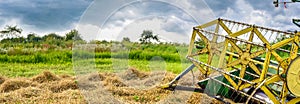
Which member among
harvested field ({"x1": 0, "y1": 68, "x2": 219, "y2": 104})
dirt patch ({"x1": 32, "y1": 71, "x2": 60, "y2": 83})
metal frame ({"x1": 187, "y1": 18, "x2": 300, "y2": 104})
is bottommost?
harvested field ({"x1": 0, "y1": 68, "x2": 219, "y2": 104})

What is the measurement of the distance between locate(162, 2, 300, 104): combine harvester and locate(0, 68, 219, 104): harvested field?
2.92 ft

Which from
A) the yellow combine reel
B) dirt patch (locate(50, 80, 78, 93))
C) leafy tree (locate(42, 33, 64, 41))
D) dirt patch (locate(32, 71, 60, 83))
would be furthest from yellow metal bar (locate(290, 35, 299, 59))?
leafy tree (locate(42, 33, 64, 41))

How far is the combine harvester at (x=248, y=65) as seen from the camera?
4156 millimetres

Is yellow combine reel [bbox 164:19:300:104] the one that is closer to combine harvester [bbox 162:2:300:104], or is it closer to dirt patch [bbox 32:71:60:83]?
combine harvester [bbox 162:2:300:104]

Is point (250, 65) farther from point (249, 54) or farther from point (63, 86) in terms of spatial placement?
point (63, 86)

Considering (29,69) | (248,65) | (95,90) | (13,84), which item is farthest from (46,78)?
(248,65)

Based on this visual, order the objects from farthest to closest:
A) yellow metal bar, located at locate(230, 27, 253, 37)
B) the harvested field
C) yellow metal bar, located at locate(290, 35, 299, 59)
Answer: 1. the harvested field
2. yellow metal bar, located at locate(230, 27, 253, 37)
3. yellow metal bar, located at locate(290, 35, 299, 59)

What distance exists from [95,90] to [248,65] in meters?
2.77

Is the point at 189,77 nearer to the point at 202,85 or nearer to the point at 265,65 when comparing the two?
the point at 202,85

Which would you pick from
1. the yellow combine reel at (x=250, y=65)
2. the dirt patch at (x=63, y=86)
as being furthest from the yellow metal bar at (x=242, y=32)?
the dirt patch at (x=63, y=86)

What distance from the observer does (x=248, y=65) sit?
17.3ft

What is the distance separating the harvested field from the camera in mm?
6195

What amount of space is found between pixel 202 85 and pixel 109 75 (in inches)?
127

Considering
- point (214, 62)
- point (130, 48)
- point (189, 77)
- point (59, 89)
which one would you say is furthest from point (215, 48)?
point (130, 48)
